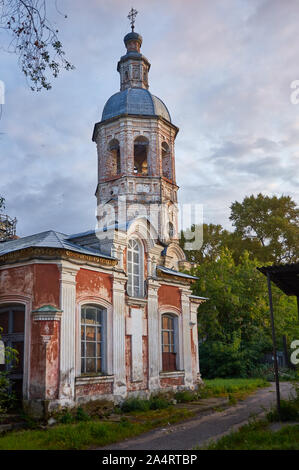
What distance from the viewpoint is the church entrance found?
1169cm

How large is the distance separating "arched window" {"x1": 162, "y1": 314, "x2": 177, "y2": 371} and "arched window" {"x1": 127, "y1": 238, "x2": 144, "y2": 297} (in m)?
1.71

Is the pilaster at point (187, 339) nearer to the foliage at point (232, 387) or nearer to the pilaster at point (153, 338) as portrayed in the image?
the foliage at point (232, 387)

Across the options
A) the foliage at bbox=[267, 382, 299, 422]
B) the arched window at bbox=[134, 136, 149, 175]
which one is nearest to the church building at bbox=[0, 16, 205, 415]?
the foliage at bbox=[267, 382, 299, 422]

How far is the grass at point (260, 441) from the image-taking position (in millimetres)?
7012

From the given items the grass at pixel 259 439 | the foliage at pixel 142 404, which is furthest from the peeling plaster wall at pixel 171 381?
the grass at pixel 259 439

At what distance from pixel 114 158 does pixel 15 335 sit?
49.7ft

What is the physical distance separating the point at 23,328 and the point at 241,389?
1050cm

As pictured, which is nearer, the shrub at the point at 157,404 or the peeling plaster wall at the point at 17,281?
the peeling plaster wall at the point at 17,281

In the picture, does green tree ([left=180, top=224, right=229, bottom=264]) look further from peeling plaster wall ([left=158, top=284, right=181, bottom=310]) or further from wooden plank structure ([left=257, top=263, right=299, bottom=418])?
wooden plank structure ([left=257, top=263, right=299, bottom=418])

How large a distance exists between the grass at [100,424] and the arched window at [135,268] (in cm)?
341

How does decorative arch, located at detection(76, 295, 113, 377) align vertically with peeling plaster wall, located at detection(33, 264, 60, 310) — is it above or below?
below

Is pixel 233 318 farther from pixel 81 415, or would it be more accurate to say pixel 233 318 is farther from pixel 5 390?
pixel 5 390

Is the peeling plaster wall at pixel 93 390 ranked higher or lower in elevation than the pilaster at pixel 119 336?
lower

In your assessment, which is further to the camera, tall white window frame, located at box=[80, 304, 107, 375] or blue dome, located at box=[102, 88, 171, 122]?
blue dome, located at box=[102, 88, 171, 122]
